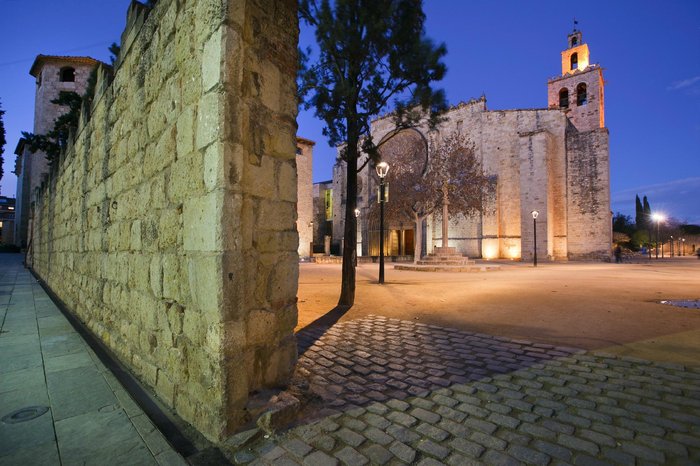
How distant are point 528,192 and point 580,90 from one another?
1724 cm

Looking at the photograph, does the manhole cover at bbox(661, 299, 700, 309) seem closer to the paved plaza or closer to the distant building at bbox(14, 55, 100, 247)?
the paved plaza

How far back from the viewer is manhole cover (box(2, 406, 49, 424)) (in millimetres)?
2160

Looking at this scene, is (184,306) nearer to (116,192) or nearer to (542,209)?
(116,192)

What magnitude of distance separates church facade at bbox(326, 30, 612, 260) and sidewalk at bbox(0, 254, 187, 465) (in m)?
25.9

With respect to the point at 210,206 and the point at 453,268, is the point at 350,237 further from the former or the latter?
the point at 453,268

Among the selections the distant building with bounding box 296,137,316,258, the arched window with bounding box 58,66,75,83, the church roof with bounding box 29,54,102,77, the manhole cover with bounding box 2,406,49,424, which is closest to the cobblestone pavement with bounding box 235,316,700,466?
the manhole cover with bounding box 2,406,49,424

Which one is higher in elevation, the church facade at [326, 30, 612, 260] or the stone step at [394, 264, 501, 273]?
the church facade at [326, 30, 612, 260]

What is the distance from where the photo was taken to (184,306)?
235 centimetres

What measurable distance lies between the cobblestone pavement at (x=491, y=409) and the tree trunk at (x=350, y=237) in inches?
113

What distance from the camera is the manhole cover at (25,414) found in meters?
2.16

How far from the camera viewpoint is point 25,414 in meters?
2.24

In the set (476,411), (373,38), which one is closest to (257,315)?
(476,411)

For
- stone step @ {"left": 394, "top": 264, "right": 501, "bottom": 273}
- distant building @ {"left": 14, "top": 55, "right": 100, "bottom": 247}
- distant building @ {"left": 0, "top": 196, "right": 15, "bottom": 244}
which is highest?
distant building @ {"left": 14, "top": 55, "right": 100, "bottom": 247}

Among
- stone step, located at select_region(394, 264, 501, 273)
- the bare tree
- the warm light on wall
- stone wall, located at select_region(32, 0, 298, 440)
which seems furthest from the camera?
the warm light on wall
